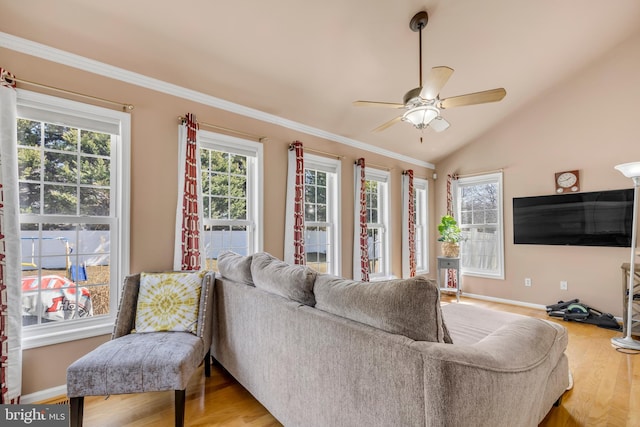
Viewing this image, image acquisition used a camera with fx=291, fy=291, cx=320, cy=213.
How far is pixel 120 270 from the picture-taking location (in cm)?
246

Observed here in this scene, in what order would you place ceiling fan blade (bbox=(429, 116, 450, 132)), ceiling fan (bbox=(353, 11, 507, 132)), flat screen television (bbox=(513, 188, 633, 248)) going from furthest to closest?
flat screen television (bbox=(513, 188, 633, 248)), ceiling fan blade (bbox=(429, 116, 450, 132)), ceiling fan (bbox=(353, 11, 507, 132))

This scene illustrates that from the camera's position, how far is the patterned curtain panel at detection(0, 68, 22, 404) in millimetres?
1913

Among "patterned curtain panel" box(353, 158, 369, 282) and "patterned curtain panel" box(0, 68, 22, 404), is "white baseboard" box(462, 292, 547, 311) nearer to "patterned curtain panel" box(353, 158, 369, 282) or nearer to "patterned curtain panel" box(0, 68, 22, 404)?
"patterned curtain panel" box(353, 158, 369, 282)

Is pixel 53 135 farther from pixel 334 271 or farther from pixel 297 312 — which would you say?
pixel 334 271

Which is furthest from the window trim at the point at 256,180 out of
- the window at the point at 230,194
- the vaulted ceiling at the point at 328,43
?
the vaulted ceiling at the point at 328,43

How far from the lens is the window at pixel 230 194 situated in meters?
3.09

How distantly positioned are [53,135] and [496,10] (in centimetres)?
405

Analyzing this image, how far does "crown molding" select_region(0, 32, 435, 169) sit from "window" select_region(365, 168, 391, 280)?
1.19 m

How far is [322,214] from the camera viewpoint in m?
4.19

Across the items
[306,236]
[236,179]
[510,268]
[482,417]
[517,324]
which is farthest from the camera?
[510,268]

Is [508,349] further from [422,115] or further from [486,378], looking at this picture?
[422,115]

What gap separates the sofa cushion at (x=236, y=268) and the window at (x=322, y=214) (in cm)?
160

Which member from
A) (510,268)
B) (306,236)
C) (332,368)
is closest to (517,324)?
(332,368)

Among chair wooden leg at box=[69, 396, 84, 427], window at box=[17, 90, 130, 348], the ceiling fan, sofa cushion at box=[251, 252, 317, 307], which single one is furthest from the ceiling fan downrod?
chair wooden leg at box=[69, 396, 84, 427]
